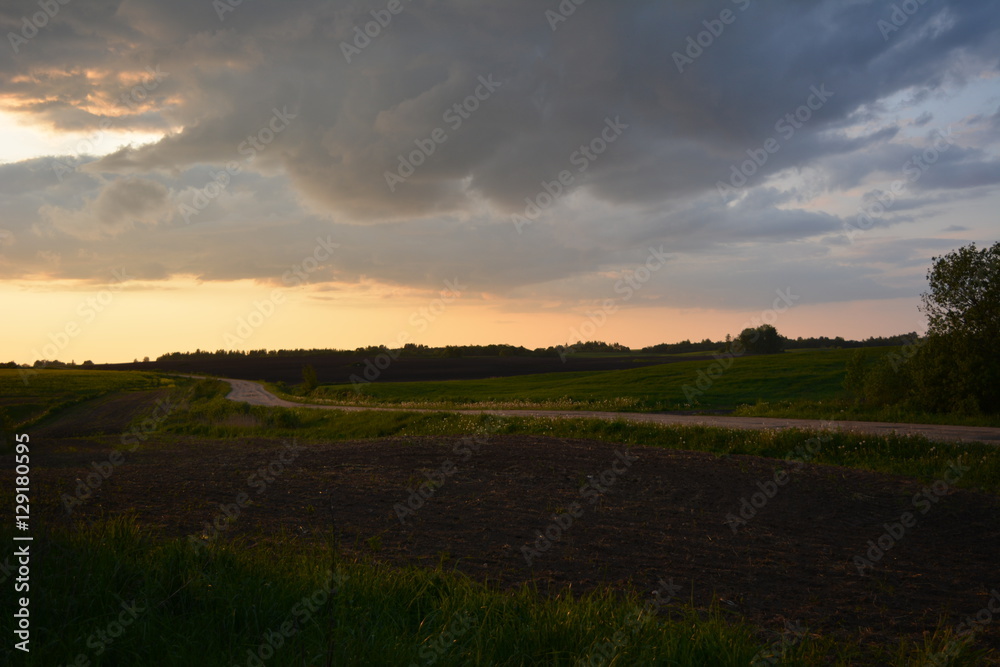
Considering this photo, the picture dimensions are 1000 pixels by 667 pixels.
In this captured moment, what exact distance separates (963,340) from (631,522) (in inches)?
873

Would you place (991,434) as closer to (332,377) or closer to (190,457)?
(190,457)

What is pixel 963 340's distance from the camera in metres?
25.8

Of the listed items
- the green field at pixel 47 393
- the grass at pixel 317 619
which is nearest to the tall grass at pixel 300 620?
the grass at pixel 317 619

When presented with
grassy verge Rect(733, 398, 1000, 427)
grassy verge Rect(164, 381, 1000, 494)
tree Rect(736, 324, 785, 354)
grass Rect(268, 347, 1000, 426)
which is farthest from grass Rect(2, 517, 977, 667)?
tree Rect(736, 324, 785, 354)

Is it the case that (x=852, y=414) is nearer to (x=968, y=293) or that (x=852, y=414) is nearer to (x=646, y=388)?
(x=968, y=293)

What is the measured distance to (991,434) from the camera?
20062 millimetres

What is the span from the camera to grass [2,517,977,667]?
195 inches

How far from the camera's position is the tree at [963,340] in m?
25.2

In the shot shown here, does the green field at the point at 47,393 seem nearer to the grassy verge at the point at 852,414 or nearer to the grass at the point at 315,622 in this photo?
the grass at the point at 315,622

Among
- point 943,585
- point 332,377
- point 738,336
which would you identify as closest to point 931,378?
point 943,585

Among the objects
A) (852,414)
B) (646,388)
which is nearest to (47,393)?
(646,388)

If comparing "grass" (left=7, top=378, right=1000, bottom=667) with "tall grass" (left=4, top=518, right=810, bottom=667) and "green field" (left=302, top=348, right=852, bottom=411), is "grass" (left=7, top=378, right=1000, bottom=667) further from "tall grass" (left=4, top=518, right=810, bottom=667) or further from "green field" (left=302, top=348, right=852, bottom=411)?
"green field" (left=302, top=348, right=852, bottom=411)

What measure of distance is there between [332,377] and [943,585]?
79.8 metres

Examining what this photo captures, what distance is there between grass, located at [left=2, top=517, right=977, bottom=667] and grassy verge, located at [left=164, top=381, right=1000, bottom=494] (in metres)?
10.9
